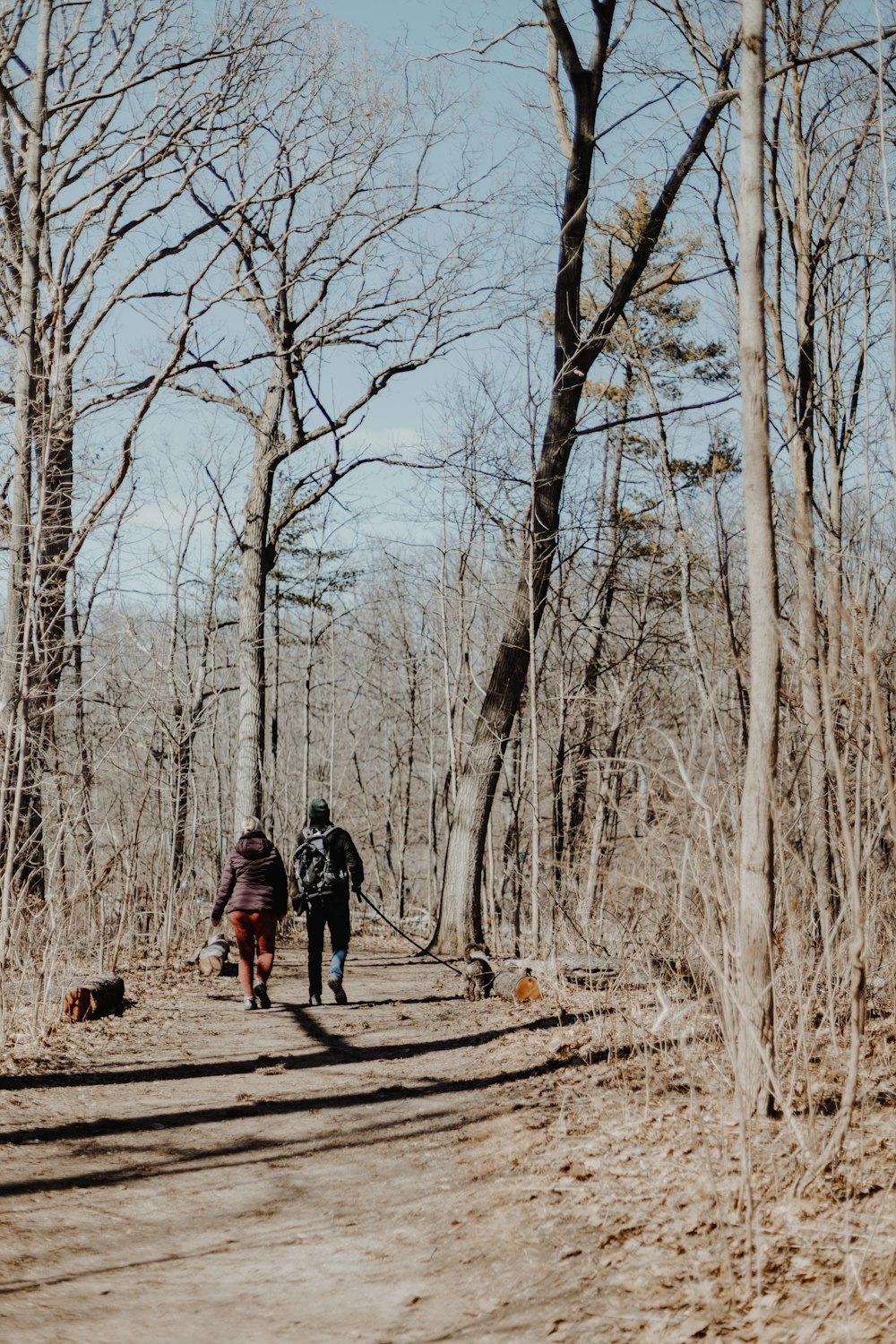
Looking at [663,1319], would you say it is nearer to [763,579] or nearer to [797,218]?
[763,579]

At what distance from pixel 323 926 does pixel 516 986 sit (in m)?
1.90

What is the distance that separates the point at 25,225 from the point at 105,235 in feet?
9.47

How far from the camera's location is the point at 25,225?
37.5 ft

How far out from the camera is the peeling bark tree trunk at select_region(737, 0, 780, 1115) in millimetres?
5207

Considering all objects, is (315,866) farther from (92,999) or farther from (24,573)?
(24,573)

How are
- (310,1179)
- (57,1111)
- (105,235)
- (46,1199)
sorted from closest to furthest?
(46,1199) < (310,1179) < (57,1111) < (105,235)

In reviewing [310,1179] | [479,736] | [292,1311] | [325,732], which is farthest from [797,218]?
[325,732]

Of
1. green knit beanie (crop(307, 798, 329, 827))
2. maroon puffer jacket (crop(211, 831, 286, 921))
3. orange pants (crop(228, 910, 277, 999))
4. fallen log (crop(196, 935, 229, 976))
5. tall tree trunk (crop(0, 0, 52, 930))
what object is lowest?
fallen log (crop(196, 935, 229, 976))

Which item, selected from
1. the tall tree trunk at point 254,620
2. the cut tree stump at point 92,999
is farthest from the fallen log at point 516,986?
the tall tree trunk at point 254,620

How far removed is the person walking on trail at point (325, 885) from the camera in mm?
10469

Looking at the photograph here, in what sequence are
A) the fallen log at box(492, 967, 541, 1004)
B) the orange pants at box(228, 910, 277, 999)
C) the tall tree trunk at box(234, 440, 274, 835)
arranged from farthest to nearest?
the tall tree trunk at box(234, 440, 274, 835), the orange pants at box(228, 910, 277, 999), the fallen log at box(492, 967, 541, 1004)

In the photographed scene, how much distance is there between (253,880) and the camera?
1032cm

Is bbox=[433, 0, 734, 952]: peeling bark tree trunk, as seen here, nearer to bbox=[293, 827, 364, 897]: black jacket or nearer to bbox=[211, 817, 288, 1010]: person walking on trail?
bbox=[293, 827, 364, 897]: black jacket

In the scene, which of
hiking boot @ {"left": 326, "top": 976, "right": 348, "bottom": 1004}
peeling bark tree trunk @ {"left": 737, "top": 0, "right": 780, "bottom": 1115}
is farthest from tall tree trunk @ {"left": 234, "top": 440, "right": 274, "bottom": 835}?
peeling bark tree trunk @ {"left": 737, "top": 0, "right": 780, "bottom": 1115}
